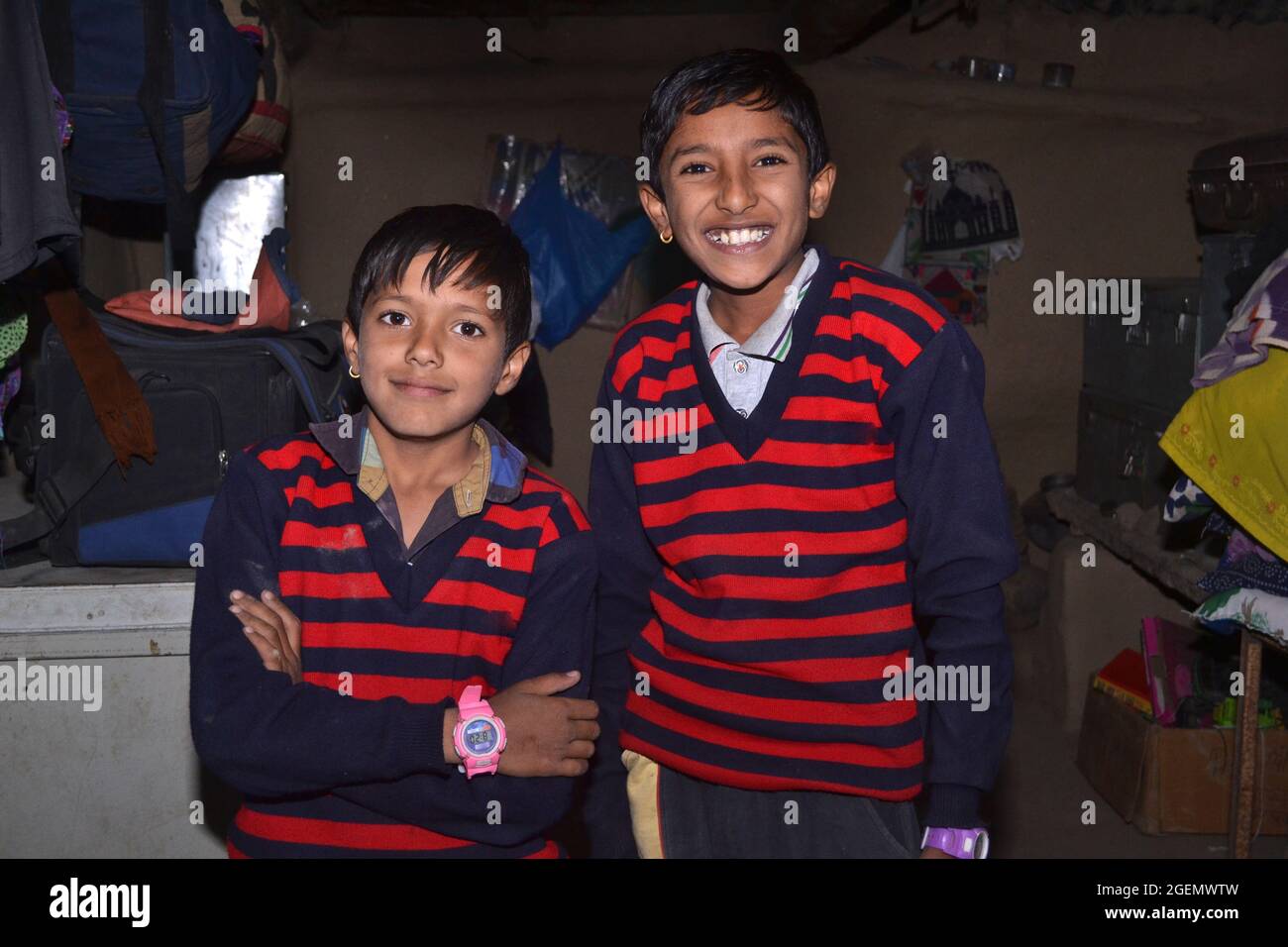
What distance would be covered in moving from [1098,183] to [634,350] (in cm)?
390

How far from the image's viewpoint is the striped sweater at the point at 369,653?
1.45 m

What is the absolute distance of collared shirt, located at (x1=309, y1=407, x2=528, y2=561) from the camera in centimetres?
160

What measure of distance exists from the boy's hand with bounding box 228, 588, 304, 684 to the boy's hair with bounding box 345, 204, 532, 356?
42cm

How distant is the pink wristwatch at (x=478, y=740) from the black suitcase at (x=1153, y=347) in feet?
8.53

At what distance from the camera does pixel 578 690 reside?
1.60 m

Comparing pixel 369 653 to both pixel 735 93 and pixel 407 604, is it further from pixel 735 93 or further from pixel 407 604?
pixel 735 93

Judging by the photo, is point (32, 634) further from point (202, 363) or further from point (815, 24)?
point (815, 24)

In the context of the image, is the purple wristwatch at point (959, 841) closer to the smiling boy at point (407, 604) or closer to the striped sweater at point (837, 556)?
the striped sweater at point (837, 556)

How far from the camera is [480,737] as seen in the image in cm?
147

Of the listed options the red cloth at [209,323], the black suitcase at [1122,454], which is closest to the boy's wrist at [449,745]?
the red cloth at [209,323]

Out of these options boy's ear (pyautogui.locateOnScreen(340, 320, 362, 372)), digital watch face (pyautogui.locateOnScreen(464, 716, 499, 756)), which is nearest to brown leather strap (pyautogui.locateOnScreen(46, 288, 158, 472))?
boy's ear (pyautogui.locateOnScreen(340, 320, 362, 372))

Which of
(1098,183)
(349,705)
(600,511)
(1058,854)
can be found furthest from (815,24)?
(349,705)

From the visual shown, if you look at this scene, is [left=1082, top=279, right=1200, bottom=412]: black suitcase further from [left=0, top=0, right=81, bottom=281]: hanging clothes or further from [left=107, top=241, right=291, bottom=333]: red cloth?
[left=0, top=0, right=81, bottom=281]: hanging clothes

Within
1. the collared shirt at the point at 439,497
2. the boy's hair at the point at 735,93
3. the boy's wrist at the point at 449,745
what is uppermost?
the boy's hair at the point at 735,93
